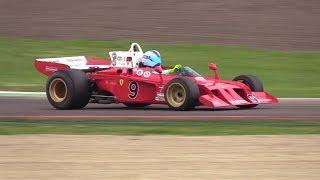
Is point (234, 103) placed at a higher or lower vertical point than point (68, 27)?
lower

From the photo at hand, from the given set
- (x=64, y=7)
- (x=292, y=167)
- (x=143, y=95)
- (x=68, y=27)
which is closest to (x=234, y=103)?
(x=143, y=95)

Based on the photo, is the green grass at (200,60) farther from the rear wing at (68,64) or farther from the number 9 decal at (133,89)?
the number 9 decal at (133,89)

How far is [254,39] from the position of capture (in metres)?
36.9

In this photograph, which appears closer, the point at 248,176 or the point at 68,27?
the point at 248,176

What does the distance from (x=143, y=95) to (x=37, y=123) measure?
3.80 metres

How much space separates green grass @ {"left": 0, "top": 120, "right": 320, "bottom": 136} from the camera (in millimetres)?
13461

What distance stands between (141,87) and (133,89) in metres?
0.22

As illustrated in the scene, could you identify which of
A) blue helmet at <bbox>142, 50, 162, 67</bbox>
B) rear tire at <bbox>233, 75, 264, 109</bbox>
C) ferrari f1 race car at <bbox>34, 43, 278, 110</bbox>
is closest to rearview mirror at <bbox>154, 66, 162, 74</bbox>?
ferrari f1 race car at <bbox>34, 43, 278, 110</bbox>

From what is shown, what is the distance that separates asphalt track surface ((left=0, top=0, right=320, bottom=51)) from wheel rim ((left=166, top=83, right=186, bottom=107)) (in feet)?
59.7

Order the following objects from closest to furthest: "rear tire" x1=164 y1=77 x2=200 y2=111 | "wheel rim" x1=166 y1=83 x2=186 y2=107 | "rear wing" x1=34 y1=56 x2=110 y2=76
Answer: "rear tire" x1=164 y1=77 x2=200 y2=111, "wheel rim" x1=166 y1=83 x2=186 y2=107, "rear wing" x1=34 y1=56 x2=110 y2=76

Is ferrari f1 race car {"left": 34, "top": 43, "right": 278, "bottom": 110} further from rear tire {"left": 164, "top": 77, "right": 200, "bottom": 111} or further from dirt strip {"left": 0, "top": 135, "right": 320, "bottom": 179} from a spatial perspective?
dirt strip {"left": 0, "top": 135, "right": 320, "bottom": 179}

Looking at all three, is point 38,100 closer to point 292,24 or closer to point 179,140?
point 179,140

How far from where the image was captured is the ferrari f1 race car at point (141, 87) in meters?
17.5

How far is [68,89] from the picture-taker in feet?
60.3
